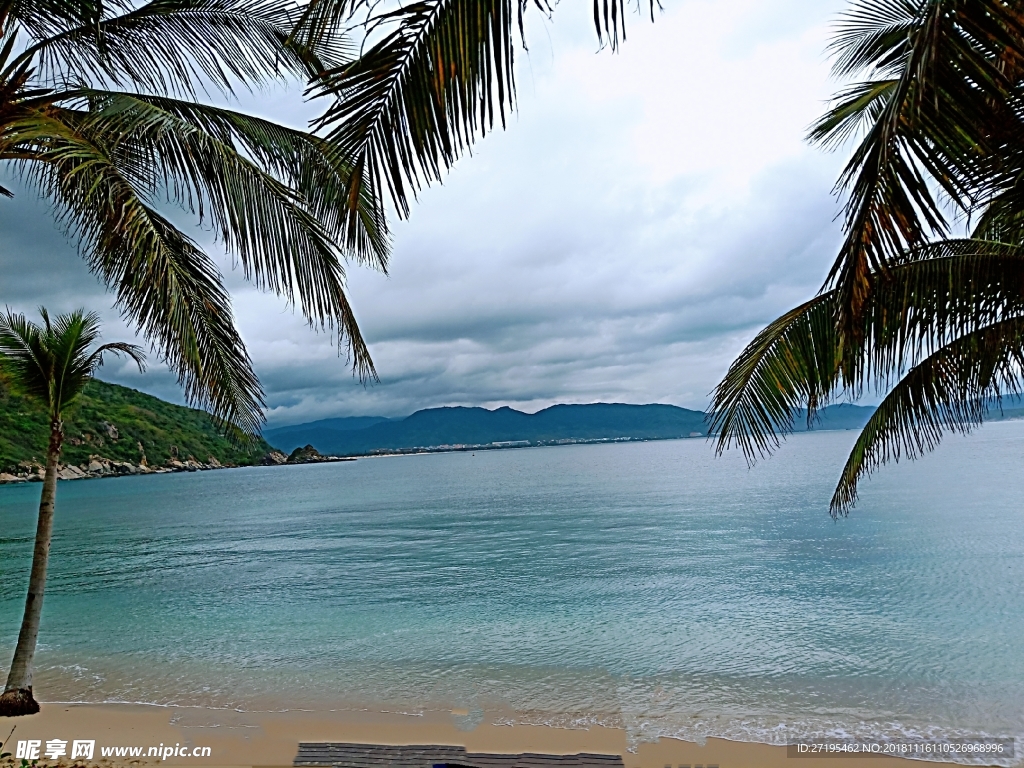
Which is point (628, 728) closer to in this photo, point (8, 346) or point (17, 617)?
point (8, 346)

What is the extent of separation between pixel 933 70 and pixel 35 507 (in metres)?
78.2

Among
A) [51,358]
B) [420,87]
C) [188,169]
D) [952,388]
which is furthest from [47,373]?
[952,388]

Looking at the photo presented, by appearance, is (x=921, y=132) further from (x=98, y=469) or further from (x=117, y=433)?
(x=98, y=469)

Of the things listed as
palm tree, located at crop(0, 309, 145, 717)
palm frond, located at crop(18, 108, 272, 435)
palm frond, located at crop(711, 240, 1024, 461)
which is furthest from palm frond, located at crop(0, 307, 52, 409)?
palm frond, located at crop(711, 240, 1024, 461)

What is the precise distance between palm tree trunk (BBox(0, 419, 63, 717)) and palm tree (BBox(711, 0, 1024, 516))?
6924 millimetres

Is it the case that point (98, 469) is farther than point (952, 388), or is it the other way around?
point (98, 469)

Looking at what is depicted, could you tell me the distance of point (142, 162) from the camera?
455 centimetres

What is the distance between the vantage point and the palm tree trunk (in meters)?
7.41

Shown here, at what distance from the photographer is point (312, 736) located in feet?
29.1

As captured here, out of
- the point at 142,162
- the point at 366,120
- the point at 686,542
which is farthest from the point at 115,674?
the point at 686,542

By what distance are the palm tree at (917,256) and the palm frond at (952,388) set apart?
15 mm

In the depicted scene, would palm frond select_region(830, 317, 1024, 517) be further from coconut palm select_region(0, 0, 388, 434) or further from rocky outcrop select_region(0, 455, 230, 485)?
rocky outcrop select_region(0, 455, 230, 485)

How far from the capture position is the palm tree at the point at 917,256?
2611 mm

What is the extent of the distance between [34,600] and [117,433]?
358 ft
